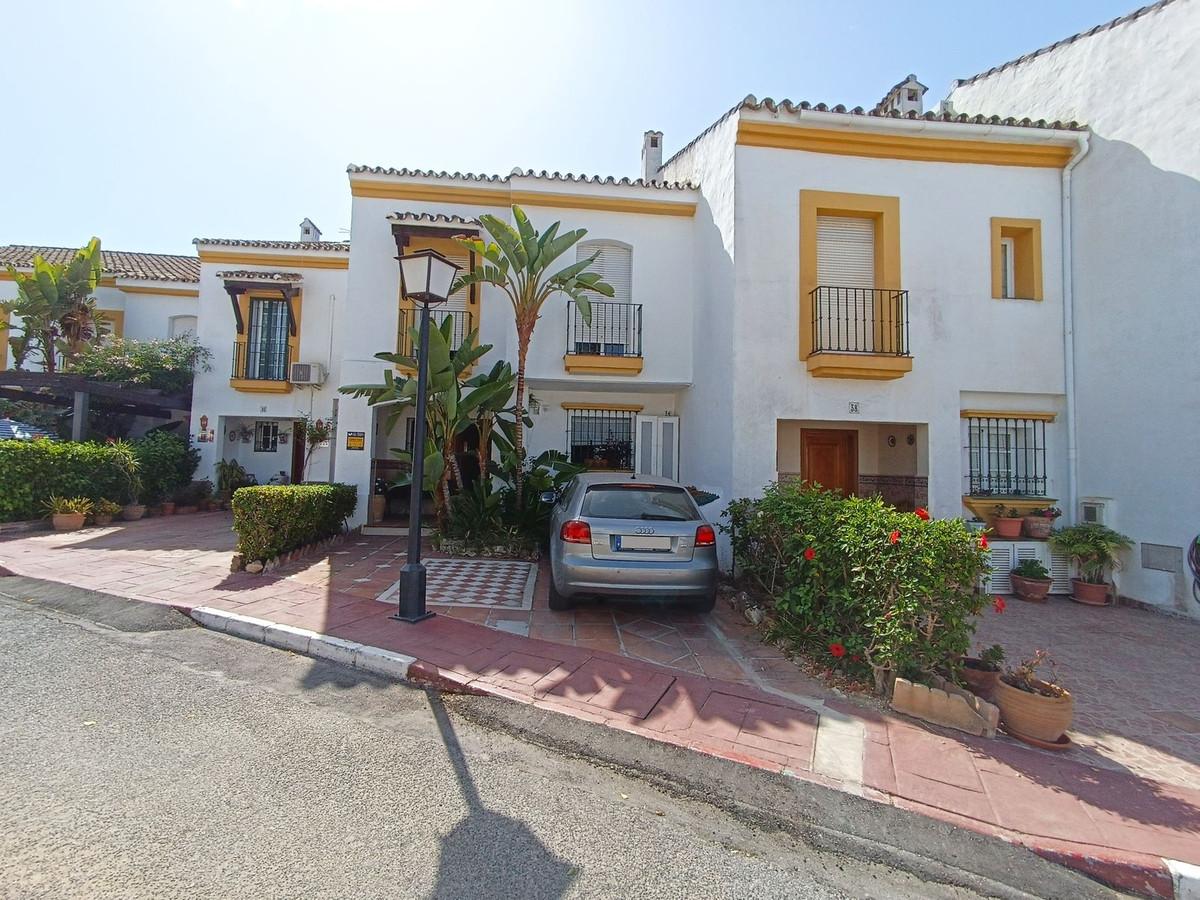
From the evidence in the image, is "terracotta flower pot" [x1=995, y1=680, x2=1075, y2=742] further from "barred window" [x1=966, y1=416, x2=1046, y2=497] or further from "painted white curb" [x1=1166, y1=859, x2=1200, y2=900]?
"barred window" [x1=966, y1=416, x2=1046, y2=497]

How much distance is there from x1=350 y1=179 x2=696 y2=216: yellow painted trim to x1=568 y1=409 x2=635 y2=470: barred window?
13.5 ft

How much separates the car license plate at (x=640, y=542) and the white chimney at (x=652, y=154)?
35.3 ft

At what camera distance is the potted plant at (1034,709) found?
12.8 feet

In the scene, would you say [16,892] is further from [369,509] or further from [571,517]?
[369,509]

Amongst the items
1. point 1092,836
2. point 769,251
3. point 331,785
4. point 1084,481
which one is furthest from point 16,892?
point 1084,481

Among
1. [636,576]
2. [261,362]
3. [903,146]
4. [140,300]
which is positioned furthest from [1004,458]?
[140,300]

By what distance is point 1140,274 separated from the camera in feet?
26.1

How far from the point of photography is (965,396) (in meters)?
9.06

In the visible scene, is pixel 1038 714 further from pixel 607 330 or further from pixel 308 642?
pixel 607 330

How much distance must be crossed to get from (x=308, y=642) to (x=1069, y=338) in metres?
11.8

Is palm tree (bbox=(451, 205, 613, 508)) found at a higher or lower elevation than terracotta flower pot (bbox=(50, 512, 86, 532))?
higher

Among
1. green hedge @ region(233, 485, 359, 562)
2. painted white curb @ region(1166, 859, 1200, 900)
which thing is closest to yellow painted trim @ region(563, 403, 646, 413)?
green hedge @ region(233, 485, 359, 562)

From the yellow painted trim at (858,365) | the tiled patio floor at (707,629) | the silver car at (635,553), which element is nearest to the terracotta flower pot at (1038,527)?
the tiled patio floor at (707,629)

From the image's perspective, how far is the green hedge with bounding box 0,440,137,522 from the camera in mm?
10180
